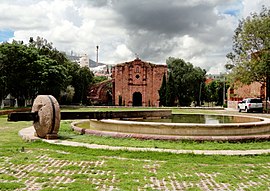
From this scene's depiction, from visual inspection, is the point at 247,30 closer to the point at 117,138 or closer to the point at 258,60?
the point at 258,60

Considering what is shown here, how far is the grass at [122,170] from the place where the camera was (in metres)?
5.70

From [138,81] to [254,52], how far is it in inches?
935

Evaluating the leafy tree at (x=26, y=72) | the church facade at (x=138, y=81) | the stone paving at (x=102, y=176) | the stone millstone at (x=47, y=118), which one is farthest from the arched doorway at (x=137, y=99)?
the stone paving at (x=102, y=176)

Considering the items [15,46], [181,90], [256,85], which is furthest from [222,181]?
[181,90]

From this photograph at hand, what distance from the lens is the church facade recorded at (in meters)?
53.8

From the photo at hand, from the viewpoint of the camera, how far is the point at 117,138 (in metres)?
10.9

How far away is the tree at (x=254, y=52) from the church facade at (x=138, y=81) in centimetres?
2092

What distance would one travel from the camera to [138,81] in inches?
2126

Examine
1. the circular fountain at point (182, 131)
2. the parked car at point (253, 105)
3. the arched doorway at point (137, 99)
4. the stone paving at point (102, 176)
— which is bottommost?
the stone paving at point (102, 176)

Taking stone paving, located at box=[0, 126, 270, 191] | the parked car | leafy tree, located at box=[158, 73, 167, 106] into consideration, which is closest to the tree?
the parked car

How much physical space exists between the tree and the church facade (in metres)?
20.9

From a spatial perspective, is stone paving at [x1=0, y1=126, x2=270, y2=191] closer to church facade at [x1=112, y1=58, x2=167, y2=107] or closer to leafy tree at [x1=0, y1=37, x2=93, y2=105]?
leafy tree at [x1=0, y1=37, x2=93, y2=105]

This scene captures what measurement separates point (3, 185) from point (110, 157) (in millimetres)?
2932

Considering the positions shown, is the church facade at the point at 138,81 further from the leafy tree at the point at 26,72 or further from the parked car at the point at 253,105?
the parked car at the point at 253,105
